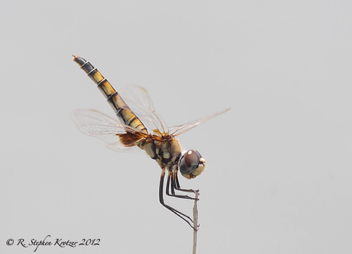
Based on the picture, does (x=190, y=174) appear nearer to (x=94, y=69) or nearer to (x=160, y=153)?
(x=160, y=153)

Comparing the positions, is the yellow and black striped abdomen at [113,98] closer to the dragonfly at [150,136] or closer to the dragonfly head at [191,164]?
the dragonfly at [150,136]

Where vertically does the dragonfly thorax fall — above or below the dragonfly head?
above

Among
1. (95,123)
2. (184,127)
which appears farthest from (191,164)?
(95,123)

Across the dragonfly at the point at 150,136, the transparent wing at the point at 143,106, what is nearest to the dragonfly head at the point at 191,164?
the dragonfly at the point at 150,136

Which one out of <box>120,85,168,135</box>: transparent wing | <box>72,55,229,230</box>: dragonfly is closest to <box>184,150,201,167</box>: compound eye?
<box>72,55,229,230</box>: dragonfly

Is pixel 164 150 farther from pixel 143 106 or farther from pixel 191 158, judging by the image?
pixel 143 106

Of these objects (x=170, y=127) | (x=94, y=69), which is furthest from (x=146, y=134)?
(x=94, y=69)

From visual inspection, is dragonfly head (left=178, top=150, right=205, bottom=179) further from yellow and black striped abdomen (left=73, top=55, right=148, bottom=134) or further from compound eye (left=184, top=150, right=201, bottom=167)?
yellow and black striped abdomen (left=73, top=55, right=148, bottom=134)
